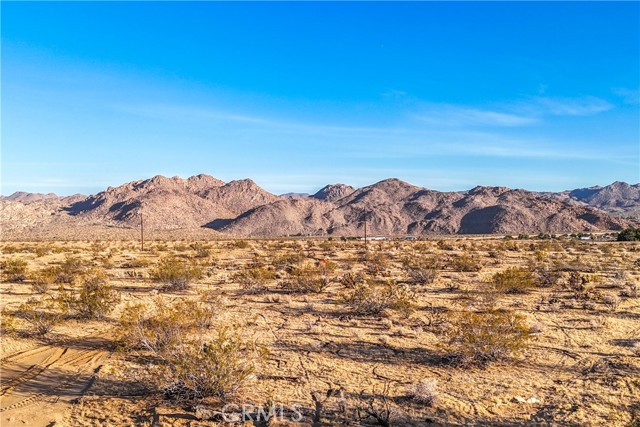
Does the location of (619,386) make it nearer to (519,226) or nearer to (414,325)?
(414,325)

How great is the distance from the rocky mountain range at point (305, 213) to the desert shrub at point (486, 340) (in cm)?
9482

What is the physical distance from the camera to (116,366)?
9445 mm

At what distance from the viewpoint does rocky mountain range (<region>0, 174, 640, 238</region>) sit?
347 feet

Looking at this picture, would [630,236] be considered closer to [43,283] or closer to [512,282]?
[512,282]

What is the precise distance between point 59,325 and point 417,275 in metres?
14.9

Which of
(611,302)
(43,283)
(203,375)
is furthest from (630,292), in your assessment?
(43,283)

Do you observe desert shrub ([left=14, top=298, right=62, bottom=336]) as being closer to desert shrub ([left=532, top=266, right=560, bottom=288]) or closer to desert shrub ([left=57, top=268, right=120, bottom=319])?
desert shrub ([left=57, top=268, right=120, bottom=319])

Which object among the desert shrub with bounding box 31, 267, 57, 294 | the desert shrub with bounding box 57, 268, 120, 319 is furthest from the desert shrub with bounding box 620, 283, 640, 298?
the desert shrub with bounding box 31, 267, 57, 294

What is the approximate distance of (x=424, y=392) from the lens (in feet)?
25.5

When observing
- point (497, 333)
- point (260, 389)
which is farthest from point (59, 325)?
point (497, 333)

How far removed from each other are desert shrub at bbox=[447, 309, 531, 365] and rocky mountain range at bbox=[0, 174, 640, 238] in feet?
311

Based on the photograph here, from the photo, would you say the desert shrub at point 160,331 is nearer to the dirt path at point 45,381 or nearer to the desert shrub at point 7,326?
the dirt path at point 45,381

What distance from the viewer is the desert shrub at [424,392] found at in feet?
25.2

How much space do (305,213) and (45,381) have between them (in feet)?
373
